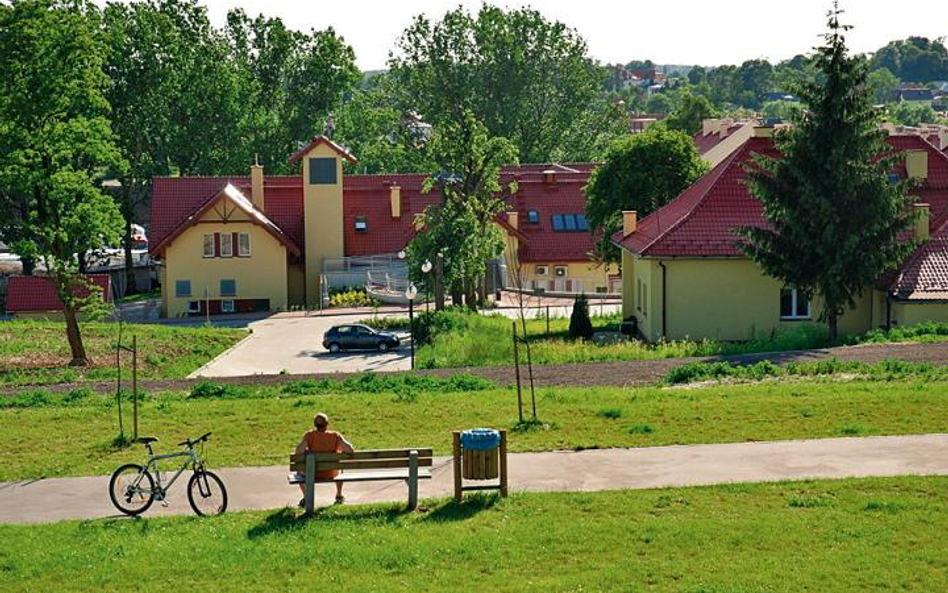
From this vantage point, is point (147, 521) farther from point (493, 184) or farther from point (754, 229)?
point (493, 184)

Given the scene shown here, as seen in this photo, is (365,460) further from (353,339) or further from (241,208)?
(241,208)

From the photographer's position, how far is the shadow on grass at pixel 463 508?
54.1 ft

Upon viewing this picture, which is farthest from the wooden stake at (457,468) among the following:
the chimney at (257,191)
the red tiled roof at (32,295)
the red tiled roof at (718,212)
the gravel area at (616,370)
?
the chimney at (257,191)

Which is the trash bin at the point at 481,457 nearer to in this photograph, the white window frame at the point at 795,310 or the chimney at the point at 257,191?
the white window frame at the point at 795,310

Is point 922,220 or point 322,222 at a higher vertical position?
point 322,222

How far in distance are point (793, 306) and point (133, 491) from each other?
27.0 m

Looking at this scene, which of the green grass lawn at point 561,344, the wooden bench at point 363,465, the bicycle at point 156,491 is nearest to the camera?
the wooden bench at point 363,465

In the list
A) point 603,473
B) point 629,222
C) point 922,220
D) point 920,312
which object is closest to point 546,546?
point 603,473

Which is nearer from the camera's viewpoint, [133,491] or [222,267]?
[133,491]

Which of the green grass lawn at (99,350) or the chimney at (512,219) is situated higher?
the chimney at (512,219)

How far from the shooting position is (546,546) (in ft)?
49.2

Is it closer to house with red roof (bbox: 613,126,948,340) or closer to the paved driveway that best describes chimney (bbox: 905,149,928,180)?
house with red roof (bbox: 613,126,948,340)

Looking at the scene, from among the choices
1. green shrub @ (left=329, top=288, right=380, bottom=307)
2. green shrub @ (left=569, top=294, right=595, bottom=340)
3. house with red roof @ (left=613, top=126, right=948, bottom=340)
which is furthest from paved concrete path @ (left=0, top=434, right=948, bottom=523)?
green shrub @ (left=329, top=288, right=380, bottom=307)

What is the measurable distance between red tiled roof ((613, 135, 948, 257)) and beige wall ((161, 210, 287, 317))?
21472 millimetres
